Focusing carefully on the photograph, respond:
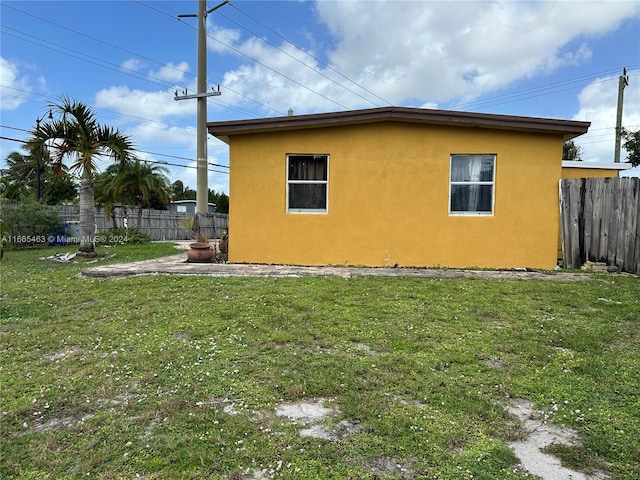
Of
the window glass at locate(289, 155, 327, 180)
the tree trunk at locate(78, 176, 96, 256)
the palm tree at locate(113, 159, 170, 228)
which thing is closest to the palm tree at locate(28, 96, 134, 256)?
the tree trunk at locate(78, 176, 96, 256)

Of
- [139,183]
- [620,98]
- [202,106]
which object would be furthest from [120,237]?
[620,98]

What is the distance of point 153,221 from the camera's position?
21984 millimetres

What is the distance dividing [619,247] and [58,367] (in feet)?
29.1

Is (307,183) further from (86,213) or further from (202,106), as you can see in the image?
(202,106)

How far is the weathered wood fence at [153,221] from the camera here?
→ 18719mm

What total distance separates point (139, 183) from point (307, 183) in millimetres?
13829

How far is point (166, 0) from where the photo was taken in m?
19.1

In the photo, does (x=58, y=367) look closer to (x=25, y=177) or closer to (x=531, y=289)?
(x=531, y=289)

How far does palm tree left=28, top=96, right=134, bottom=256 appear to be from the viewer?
1027cm

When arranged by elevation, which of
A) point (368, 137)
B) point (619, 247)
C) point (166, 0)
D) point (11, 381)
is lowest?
point (11, 381)

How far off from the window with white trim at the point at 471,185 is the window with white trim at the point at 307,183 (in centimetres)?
272

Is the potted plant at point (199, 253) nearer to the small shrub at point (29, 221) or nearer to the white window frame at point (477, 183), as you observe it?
the white window frame at point (477, 183)

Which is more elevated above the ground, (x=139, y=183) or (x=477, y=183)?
(x=139, y=183)

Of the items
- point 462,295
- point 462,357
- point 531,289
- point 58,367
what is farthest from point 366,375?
point 531,289
